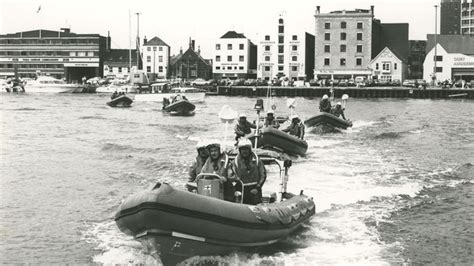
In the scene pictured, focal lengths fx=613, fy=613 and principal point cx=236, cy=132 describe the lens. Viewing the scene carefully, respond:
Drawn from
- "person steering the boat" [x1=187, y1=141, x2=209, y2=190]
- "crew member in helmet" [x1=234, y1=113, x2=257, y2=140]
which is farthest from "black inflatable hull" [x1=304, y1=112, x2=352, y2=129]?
"person steering the boat" [x1=187, y1=141, x2=209, y2=190]

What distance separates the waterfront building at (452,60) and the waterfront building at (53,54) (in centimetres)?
6279

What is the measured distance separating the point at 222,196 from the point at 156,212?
2373mm

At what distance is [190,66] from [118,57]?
18.0 metres

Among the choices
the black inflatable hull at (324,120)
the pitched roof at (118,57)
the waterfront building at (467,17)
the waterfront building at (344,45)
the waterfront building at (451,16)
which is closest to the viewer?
the black inflatable hull at (324,120)

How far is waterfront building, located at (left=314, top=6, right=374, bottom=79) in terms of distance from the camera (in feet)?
310

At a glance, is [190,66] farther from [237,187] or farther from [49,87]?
[237,187]

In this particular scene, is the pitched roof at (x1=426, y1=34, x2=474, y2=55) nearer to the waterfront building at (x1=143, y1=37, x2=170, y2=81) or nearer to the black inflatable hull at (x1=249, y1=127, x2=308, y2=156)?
the waterfront building at (x1=143, y1=37, x2=170, y2=81)

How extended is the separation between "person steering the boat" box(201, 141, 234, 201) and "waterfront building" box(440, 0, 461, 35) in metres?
138

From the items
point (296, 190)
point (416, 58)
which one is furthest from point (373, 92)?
point (296, 190)

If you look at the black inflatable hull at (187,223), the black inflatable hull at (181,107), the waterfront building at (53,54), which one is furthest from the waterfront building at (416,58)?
the black inflatable hull at (187,223)

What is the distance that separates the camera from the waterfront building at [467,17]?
134125 millimetres

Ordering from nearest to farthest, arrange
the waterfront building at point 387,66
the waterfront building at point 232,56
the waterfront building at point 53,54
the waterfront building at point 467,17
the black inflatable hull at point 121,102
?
the black inflatable hull at point 121,102 < the waterfront building at point 387,66 < the waterfront building at point 232,56 < the waterfront building at point 53,54 < the waterfront building at point 467,17

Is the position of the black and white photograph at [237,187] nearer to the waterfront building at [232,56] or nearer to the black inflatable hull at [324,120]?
the black inflatable hull at [324,120]

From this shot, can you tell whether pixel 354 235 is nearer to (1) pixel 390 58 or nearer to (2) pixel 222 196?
(2) pixel 222 196
